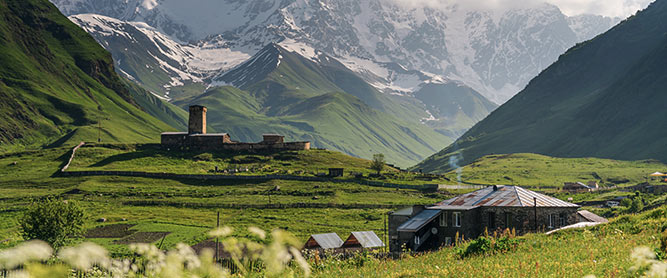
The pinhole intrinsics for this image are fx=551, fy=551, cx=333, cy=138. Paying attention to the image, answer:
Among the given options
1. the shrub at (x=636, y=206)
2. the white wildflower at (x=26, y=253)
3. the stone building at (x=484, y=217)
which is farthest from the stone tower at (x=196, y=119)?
the white wildflower at (x=26, y=253)

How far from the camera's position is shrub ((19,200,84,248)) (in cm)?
6544

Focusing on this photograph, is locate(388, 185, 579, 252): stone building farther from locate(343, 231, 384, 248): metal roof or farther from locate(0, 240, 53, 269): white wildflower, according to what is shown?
locate(0, 240, 53, 269): white wildflower

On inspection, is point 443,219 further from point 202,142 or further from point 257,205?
point 202,142

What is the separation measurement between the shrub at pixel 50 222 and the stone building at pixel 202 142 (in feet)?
345

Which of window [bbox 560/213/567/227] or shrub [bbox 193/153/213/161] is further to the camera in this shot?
shrub [bbox 193/153/213/161]

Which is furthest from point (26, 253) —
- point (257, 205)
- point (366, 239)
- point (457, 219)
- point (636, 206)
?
point (636, 206)

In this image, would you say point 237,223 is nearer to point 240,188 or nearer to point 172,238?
point 172,238

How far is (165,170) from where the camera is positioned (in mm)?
148875

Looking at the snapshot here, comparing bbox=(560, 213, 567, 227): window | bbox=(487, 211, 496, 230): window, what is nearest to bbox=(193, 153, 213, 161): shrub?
bbox=(487, 211, 496, 230): window

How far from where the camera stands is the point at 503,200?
5756cm

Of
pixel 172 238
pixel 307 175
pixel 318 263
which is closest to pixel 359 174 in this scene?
pixel 307 175

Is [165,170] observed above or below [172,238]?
above

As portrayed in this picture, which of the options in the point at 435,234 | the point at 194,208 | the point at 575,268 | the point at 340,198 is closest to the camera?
the point at 575,268

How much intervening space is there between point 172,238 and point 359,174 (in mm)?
78909
